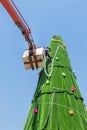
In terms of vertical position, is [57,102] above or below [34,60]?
below

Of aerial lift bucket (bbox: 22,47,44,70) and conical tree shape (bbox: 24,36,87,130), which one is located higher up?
aerial lift bucket (bbox: 22,47,44,70)

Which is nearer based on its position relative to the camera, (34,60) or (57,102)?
(57,102)

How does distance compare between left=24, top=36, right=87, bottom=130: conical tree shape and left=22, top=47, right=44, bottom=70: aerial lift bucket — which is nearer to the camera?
left=24, top=36, right=87, bottom=130: conical tree shape

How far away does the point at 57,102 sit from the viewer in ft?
30.6

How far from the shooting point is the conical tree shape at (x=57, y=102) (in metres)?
8.77

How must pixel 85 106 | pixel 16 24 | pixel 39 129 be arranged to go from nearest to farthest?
pixel 39 129
pixel 85 106
pixel 16 24

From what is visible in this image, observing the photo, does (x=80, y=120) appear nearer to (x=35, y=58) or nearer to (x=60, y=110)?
(x=60, y=110)

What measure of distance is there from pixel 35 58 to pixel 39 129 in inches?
132

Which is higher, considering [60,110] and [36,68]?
[36,68]

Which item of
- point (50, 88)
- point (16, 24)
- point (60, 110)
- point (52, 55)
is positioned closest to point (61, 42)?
point (52, 55)

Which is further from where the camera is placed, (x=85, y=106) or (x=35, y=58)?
(x=35, y=58)

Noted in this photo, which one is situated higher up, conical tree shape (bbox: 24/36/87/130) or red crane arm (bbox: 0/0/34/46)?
red crane arm (bbox: 0/0/34/46)

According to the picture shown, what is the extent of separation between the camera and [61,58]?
11.6m

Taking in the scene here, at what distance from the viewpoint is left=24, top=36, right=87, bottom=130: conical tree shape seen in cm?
877
